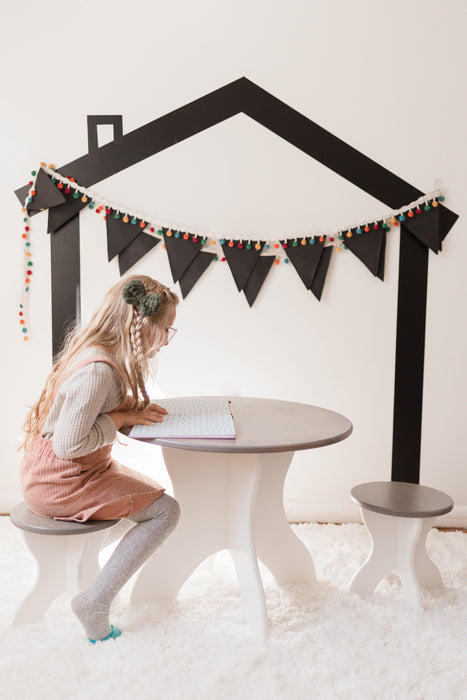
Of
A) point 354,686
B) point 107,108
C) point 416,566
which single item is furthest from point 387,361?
point 107,108

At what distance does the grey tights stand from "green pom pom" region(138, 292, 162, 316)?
531mm

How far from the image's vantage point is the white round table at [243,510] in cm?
155

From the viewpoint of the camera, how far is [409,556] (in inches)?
66.6

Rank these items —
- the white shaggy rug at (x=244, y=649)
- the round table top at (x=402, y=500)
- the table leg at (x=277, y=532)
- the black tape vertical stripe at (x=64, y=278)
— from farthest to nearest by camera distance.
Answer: the black tape vertical stripe at (x=64, y=278) → the table leg at (x=277, y=532) → the round table top at (x=402, y=500) → the white shaggy rug at (x=244, y=649)

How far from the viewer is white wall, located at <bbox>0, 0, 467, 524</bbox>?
229 centimetres

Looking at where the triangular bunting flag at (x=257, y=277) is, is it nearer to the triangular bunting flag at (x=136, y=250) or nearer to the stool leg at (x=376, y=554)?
the triangular bunting flag at (x=136, y=250)

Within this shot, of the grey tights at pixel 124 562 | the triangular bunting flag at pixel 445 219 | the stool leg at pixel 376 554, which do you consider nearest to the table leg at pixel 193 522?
the grey tights at pixel 124 562

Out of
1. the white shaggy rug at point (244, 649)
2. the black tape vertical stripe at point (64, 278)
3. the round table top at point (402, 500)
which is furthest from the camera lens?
the black tape vertical stripe at point (64, 278)

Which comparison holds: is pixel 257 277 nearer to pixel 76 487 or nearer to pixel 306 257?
pixel 306 257

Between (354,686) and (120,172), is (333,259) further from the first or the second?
(354,686)

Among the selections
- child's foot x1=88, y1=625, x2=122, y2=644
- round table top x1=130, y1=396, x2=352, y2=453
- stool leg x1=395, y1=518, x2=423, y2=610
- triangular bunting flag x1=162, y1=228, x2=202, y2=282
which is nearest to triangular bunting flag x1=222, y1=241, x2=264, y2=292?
triangular bunting flag x1=162, y1=228, x2=202, y2=282

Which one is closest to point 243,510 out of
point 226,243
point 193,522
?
point 193,522

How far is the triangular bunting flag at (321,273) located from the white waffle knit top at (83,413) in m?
1.17

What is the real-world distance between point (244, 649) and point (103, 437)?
67cm
